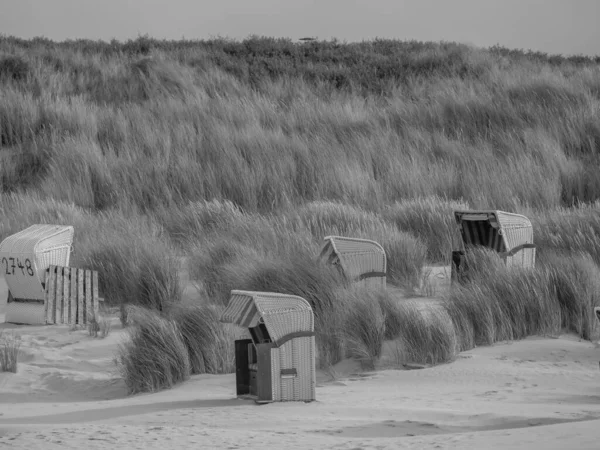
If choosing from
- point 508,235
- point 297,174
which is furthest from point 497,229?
point 297,174

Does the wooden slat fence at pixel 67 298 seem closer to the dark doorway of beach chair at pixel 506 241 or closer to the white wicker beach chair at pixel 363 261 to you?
the white wicker beach chair at pixel 363 261

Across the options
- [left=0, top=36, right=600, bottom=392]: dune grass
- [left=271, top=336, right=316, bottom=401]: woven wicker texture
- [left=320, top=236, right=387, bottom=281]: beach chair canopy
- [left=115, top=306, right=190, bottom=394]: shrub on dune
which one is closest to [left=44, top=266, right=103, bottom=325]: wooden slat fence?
[left=0, top=36, right=600, bottom=392]: dune grass

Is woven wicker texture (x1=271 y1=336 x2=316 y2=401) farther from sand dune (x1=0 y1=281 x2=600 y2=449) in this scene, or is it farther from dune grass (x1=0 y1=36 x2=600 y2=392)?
dune grass (x1=0 y1=36 x2=600 y2=392)

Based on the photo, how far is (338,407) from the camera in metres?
4.91

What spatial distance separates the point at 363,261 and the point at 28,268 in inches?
105

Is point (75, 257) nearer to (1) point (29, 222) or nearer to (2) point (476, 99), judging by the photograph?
(1) point (29, 222)

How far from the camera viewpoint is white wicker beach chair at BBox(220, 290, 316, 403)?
16.9ft

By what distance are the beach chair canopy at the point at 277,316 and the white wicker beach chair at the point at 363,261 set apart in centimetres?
200

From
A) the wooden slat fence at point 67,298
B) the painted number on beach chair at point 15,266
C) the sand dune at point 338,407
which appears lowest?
the sand dune at point 338,407

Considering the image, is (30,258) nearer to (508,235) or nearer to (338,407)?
(338,407)

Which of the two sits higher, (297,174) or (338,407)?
(297,174)

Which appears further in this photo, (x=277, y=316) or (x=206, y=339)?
(x=206, y=339)

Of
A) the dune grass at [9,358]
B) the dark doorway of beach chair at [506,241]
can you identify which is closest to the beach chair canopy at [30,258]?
the dune grass at [9,358]

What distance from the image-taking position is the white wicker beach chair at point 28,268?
25.0ft
